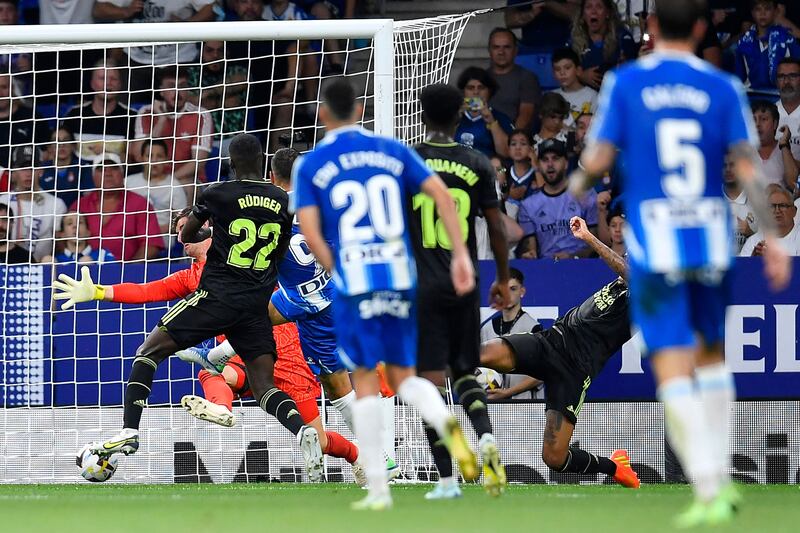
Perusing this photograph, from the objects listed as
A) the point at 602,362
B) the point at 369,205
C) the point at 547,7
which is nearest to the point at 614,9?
the point at 547,7

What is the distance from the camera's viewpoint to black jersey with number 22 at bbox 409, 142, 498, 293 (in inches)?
287

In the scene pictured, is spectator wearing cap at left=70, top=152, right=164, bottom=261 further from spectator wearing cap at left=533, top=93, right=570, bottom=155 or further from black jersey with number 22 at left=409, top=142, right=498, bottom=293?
black jersey with number 22 at left=409, top=142, right=498, bottom=293

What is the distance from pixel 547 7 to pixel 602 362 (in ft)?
18.5

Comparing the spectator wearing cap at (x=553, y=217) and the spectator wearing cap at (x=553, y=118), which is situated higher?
the spectator wearing cap at (x=553, y=118)

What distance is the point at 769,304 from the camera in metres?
10.9

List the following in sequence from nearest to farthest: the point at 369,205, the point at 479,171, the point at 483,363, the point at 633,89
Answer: the point at 633,89 < the point at 369,205 < the point at 479,171 < the point at 483,363

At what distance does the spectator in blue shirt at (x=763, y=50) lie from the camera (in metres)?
13.6

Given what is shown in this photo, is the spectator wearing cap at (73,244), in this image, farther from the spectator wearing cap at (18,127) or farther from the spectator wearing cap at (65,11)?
the spectator wearing cap at (65,11)

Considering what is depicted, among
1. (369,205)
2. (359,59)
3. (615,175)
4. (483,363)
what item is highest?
(359,59)

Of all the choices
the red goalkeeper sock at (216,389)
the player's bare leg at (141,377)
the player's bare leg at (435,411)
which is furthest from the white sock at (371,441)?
the red goalkeeper sock at (216,389)

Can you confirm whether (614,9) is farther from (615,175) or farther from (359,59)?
(359,59)

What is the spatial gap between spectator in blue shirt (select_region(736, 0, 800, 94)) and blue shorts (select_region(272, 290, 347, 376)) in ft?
19.5

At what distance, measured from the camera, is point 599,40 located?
13977 millimetres

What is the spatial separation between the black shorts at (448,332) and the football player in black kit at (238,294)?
1991 mm
